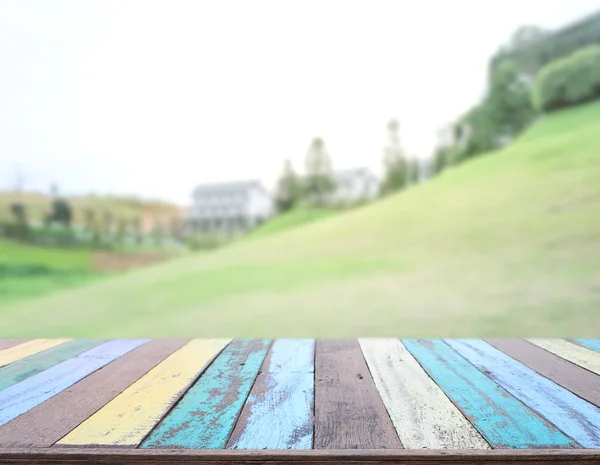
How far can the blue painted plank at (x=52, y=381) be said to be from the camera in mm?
830

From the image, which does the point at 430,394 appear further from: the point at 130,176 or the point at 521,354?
the point at 130,176

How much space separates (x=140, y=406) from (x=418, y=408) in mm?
441

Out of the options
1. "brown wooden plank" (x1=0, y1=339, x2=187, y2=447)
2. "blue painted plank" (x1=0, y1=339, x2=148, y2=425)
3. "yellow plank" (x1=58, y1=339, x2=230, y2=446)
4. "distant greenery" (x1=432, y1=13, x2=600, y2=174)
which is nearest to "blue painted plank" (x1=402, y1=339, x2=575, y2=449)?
"yellow plank" (x1=58, y1=339, x2=230, y2=446)

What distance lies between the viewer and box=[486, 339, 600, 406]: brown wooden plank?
90cm

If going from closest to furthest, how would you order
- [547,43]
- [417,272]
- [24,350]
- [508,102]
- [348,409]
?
1. [348,409]
2. [24,350]
3. [417,272]
4. [547,43]
5. [508,102]

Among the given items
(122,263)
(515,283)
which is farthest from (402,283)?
(122,263)

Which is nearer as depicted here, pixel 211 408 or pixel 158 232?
pixel 211 408

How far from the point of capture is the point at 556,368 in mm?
1061

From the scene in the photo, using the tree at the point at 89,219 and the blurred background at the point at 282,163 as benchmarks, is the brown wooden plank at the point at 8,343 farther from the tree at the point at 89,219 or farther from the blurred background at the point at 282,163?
the tree at the point at 89,219

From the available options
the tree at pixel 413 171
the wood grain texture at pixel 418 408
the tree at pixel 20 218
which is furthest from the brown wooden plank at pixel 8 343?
the tree at pixel 413 171

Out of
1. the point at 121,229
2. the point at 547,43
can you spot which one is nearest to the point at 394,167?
the point at 547,43

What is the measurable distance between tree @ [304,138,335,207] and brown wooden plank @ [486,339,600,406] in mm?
2188

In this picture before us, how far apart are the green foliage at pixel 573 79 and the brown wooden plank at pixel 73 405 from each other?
3.18 meters

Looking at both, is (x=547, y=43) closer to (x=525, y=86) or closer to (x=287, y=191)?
(x=525, y=86)
